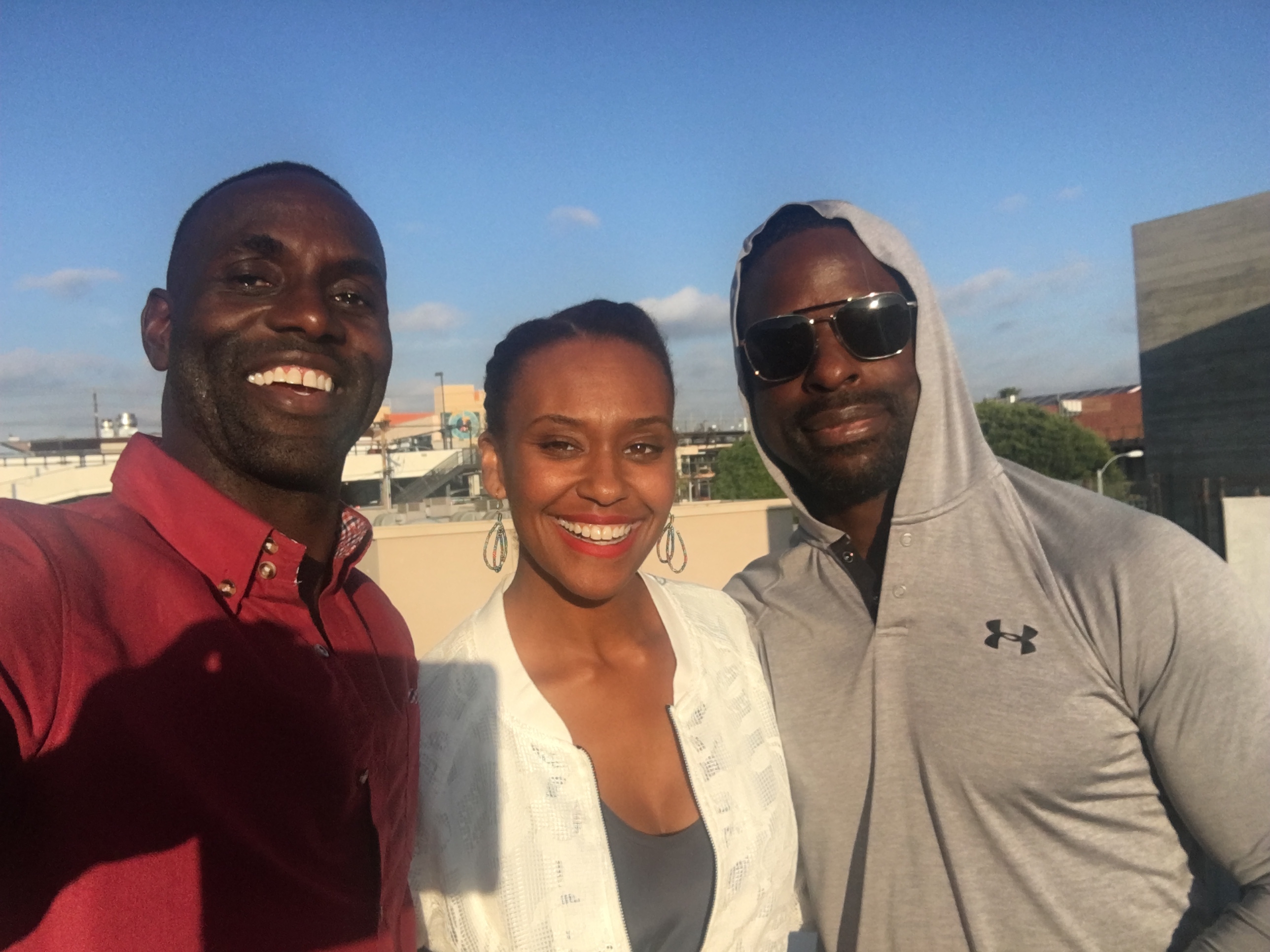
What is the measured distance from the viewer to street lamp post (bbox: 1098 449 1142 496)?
2277 centimetres

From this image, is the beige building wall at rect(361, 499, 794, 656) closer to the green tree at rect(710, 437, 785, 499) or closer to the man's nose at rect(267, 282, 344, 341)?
the man's nose at rect(267, 282, 344, 341)

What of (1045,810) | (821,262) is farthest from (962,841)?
(821,262)

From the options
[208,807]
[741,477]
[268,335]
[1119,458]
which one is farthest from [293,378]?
[1119,458]

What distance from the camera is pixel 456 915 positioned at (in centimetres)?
195

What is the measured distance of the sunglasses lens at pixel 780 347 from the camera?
2.21 m

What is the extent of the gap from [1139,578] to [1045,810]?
0.57 m

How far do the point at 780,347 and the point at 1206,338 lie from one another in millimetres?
26413

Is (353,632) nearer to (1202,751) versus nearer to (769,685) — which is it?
(769,685)

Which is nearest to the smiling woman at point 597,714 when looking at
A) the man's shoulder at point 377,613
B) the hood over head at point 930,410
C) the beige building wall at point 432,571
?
the man's shoulder at point 377,613

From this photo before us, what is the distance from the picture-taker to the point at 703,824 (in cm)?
212

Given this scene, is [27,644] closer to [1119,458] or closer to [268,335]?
[268,335]

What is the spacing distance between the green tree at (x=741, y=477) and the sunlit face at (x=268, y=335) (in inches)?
1013

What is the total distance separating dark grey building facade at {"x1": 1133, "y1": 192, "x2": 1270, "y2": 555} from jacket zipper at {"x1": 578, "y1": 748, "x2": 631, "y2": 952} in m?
23.1

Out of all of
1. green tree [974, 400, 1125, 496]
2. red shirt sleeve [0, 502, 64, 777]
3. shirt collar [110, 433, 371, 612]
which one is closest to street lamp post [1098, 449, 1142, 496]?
green tree [974, 400, 1125, 496]
